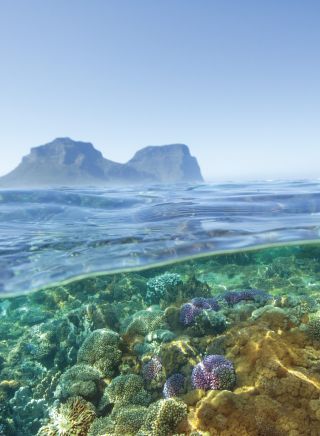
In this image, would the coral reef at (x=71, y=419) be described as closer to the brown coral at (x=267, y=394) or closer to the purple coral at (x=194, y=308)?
the brown coral at (x=267, y=394)

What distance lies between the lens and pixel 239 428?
4.43 metres

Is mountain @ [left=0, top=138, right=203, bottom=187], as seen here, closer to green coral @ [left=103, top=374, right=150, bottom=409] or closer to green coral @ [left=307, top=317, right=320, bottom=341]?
green coral @ [left=103, top=374, right=150, bottom=409]

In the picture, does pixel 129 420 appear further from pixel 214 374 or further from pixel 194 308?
pixel 194 308

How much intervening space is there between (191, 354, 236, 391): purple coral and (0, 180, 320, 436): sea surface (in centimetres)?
2

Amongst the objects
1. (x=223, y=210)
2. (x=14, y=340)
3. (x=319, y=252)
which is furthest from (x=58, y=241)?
(x=319, y=252)

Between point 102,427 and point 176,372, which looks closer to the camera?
point 102,427

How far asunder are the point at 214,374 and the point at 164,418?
113 centimetres

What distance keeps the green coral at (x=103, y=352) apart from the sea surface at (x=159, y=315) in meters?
0.03

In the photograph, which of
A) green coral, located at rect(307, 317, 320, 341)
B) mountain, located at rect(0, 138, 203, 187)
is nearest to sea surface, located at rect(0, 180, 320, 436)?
green coral, located at rect(307, 317, 320, 341)

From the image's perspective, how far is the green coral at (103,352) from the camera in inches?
278

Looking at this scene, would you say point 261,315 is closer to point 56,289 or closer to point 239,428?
point 239,428

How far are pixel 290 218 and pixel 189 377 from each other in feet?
34.8

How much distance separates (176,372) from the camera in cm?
634

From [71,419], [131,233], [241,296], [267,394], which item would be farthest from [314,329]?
[131,233]
